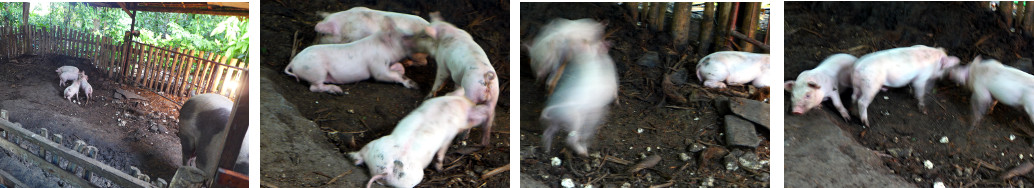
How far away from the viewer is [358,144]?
82.0 inches

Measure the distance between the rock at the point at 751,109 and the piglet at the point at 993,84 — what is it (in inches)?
24.1

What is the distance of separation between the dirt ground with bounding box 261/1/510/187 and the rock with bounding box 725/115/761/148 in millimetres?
636

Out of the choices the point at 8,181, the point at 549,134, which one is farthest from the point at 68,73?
the point at 549,134

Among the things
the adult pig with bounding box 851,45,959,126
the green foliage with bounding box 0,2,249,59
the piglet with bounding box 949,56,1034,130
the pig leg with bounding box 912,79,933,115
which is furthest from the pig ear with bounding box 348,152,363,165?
the piglet with bounding box 949,56,1034,130

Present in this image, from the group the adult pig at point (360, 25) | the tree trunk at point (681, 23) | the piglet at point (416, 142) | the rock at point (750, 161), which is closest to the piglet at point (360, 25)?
the adult pig at point (360, 25)

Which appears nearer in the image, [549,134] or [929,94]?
[549,134]

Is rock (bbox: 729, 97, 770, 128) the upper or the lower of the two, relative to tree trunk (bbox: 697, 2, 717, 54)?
lower

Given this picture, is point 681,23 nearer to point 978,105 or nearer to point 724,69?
point 724,69

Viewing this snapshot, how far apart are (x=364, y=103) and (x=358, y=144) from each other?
121mm

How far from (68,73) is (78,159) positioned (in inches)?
11.1

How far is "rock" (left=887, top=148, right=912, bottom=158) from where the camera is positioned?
86.8 inches

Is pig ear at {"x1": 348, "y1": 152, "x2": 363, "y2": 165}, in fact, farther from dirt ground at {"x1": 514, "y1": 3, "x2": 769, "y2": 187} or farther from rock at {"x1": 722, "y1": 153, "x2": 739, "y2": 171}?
rock at {"x1": 722, "y1": 153, "x2": 739, "y2": 171}

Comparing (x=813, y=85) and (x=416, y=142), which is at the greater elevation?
(x=813, y=85)

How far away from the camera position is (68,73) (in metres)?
2.41
